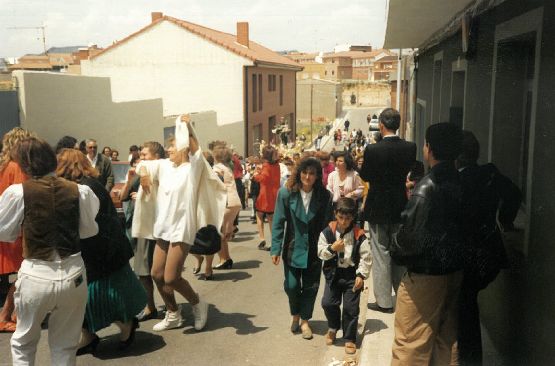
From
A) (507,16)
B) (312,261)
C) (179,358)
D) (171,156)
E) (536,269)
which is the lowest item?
(179,358)

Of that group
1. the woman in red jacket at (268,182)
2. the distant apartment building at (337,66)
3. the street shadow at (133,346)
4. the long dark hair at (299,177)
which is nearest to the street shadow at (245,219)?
the woman in red jacket at (268,182)

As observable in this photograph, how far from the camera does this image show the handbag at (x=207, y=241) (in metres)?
5.69

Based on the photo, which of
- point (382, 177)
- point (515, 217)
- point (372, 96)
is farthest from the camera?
point (372, 96)

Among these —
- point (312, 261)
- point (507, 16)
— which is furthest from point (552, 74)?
point (312, 261)

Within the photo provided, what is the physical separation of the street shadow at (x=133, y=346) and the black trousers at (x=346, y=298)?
1543 millimetres

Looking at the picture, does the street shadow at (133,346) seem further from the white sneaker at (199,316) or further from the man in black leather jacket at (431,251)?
the man in black leather jacket at (431,251)

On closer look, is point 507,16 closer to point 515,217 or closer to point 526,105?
point 526,105

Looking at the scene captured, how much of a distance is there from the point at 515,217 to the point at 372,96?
269 ft

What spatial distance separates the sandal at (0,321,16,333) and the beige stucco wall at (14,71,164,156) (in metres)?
9.13

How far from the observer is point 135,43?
3116 centimetres

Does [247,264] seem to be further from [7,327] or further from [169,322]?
[7,327]

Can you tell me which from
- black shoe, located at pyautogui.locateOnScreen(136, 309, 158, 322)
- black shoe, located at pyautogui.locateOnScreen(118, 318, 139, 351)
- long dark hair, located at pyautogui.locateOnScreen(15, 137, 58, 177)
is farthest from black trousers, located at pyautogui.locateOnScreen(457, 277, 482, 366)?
black shoe, located at pyautogui.locateOnScreen(136, 309, 158, 322)

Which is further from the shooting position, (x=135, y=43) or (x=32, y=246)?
(x=135, y=43)

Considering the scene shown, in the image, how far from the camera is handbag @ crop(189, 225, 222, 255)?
5.69 meters
